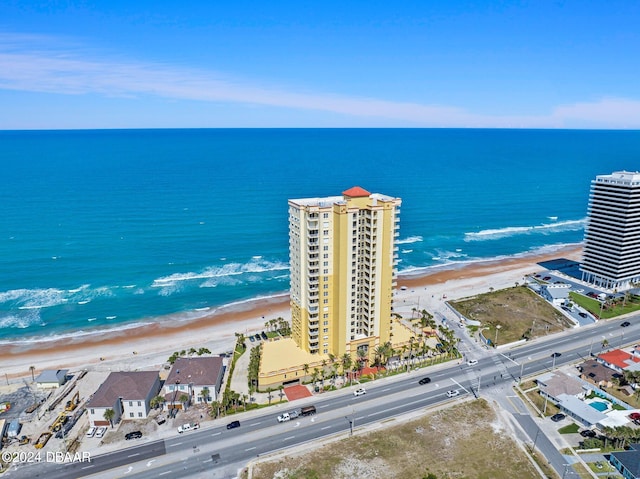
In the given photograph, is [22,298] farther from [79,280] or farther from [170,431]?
[170,431]

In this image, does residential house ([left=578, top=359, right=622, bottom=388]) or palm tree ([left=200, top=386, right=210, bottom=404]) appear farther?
residential house ([left=578, top=359, right=622, bottom=388])

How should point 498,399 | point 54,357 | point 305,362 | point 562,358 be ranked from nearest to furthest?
point 498,399
point 305,362
point 562,358
point 54,357

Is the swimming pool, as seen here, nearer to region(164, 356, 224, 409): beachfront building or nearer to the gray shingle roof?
region(164, 356, 224, 409): beachfront building

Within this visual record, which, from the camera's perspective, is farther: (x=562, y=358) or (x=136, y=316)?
(x=136, y=316)

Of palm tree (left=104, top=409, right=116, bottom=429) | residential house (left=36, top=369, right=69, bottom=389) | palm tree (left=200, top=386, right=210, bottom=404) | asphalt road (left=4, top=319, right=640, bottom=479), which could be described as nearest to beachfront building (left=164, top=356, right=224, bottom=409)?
palm tree (left=200, top=386, right=210, bottom=404)

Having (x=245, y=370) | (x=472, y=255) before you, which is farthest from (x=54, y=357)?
(x=472, y=255)

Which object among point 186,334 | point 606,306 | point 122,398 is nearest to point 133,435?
point 122,398

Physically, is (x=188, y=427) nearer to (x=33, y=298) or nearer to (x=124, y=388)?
(x=124, y=388)

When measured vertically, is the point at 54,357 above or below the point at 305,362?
Answer: below
